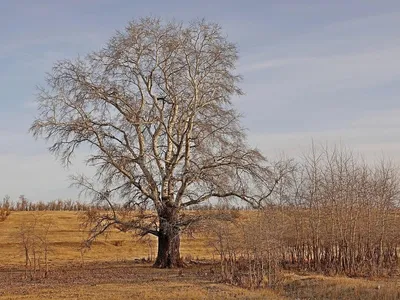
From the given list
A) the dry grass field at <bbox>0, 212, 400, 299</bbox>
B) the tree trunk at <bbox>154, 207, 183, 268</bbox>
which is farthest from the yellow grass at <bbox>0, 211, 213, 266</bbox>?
the tree trunk at <bbox>154, 207, 183, 268</bbox>

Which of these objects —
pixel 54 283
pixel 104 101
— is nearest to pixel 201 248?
pixel 104 101

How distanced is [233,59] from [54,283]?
15.3m

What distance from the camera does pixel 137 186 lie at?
32812mm

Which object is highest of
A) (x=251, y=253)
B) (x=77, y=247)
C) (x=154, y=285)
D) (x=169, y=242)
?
(x=169, y=242)

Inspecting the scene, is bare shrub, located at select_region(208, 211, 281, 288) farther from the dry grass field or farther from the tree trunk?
the tree trunk

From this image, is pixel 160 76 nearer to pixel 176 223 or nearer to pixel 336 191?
pixel 176 223

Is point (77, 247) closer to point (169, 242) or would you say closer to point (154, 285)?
point (169, 242)

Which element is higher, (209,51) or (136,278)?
(209,51)

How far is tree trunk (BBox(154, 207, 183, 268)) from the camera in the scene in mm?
32875

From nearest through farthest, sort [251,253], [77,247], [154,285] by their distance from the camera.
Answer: [154,285], [251,253], [77,247]

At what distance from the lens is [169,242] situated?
110ft

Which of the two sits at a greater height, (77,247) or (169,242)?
(169,242)

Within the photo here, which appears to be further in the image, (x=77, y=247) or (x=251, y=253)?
(x=77, y=247)

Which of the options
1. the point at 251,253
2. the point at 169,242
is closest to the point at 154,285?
the point at 251,253
